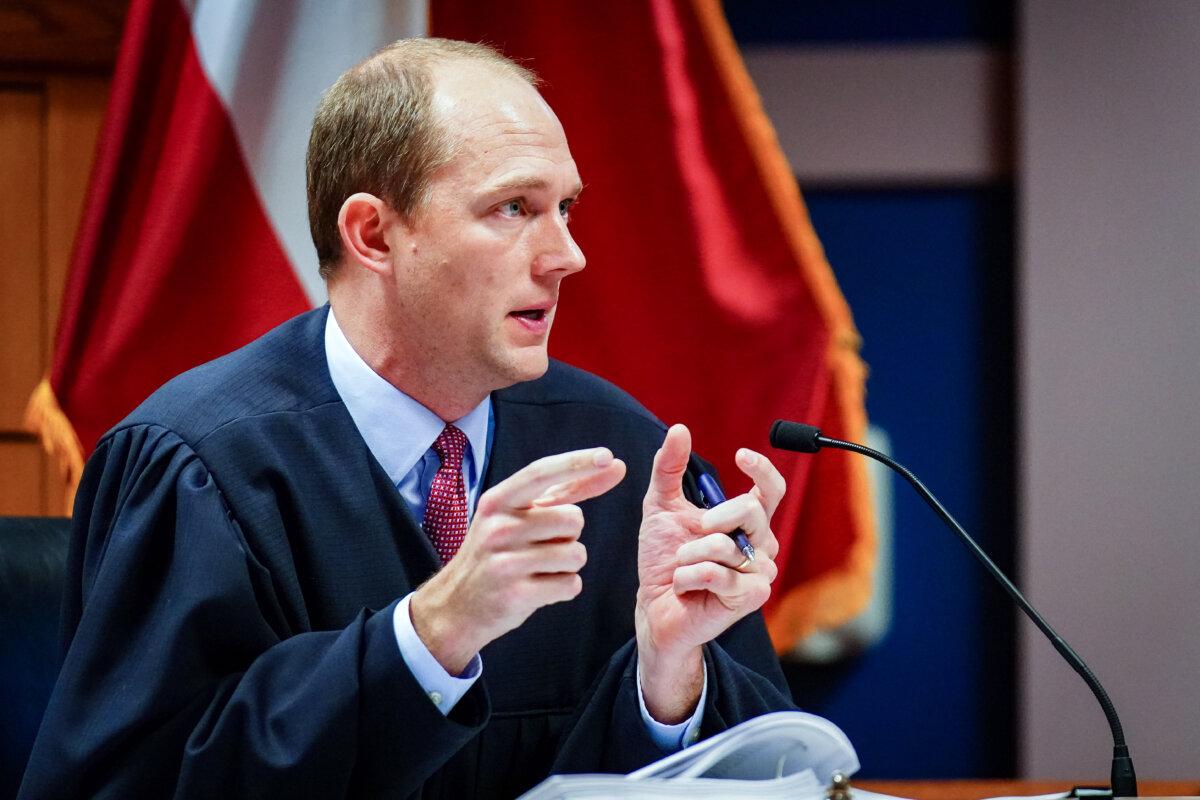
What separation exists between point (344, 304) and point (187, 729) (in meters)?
0.54

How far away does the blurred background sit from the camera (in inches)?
92.1

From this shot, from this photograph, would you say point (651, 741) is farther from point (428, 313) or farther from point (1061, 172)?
point (1061, 172)

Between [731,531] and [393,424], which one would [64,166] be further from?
[731,531]

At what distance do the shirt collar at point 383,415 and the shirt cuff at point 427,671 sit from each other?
321mm

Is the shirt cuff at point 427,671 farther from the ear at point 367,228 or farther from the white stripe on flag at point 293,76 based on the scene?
the white stripe on flag at point 293,76

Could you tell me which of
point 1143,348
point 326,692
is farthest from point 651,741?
point 1143,348

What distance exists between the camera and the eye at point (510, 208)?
139cm

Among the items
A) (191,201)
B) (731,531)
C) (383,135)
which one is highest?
(383,135)

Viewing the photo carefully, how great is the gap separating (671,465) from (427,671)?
0.31 m

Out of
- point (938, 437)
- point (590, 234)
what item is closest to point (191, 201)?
point (590, 234)

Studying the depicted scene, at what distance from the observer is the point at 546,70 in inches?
86.6

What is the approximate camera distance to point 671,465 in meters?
1.25

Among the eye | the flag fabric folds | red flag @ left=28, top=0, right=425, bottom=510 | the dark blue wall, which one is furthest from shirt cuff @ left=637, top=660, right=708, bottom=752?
the dark blue wall

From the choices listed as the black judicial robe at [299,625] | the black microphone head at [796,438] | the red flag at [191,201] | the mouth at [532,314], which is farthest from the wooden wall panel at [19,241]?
the black microphone head at [796,438]
